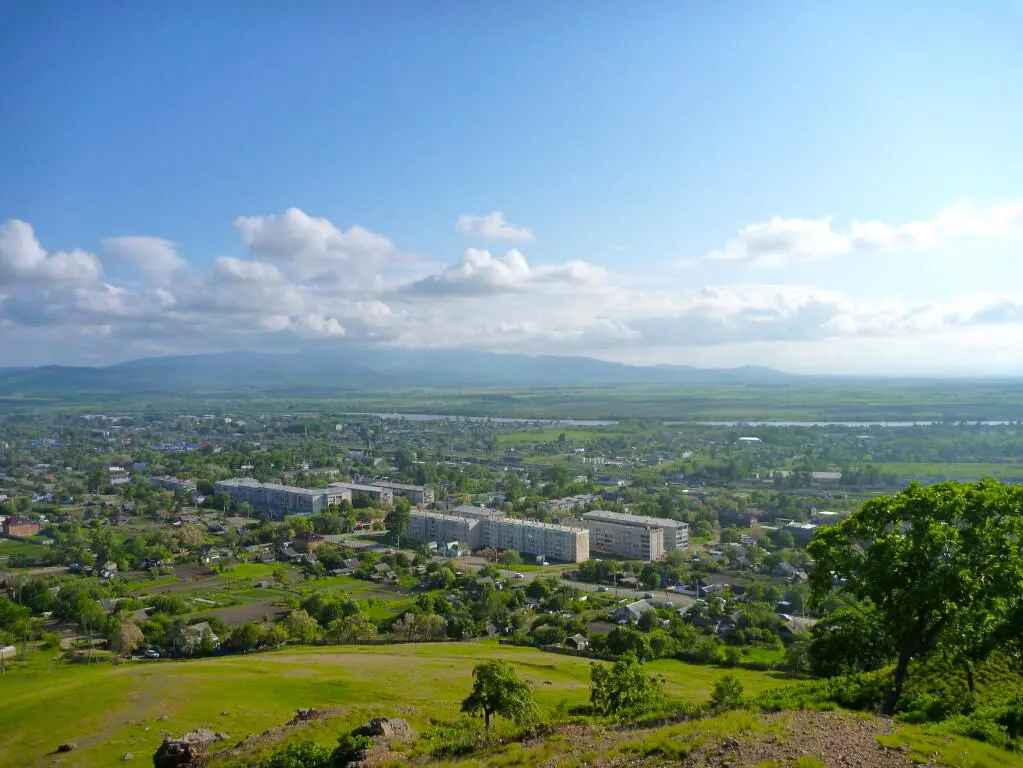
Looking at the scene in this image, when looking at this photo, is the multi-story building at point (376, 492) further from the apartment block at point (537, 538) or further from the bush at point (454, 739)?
the bush at point (454, 739)

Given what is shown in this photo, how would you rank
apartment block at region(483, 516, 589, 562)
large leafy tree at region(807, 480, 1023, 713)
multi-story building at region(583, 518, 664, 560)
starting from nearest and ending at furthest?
large leafy tree at region(807, 480, 1023, 713)
apartment block at region(483, 516, 589, 562)
multi-story building at region(583, 518, 664, 560)

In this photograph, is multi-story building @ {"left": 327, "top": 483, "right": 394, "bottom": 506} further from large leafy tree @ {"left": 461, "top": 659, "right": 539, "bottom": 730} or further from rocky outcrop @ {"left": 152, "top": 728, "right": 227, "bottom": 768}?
large leafy tree @ {"left": 461, "top": 659, "right": 539, "bottom": 730}

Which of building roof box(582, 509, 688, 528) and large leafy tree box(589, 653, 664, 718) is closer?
large leafy tree box(589, 653, 664, 718)

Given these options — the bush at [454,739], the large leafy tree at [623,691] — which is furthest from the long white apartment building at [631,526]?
the bush at [454,739]

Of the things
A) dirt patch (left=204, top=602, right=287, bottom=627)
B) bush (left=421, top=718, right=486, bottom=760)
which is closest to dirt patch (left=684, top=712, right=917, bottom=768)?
bush (left=421, top=718, right=486, bottom=760)

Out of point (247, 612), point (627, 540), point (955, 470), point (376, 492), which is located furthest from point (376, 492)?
point (955, 470)

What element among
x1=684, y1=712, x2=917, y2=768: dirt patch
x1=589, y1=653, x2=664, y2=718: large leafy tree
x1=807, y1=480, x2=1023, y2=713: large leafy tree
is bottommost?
x1=589, y1=653, x2=664, y2=718: large leafy tree
